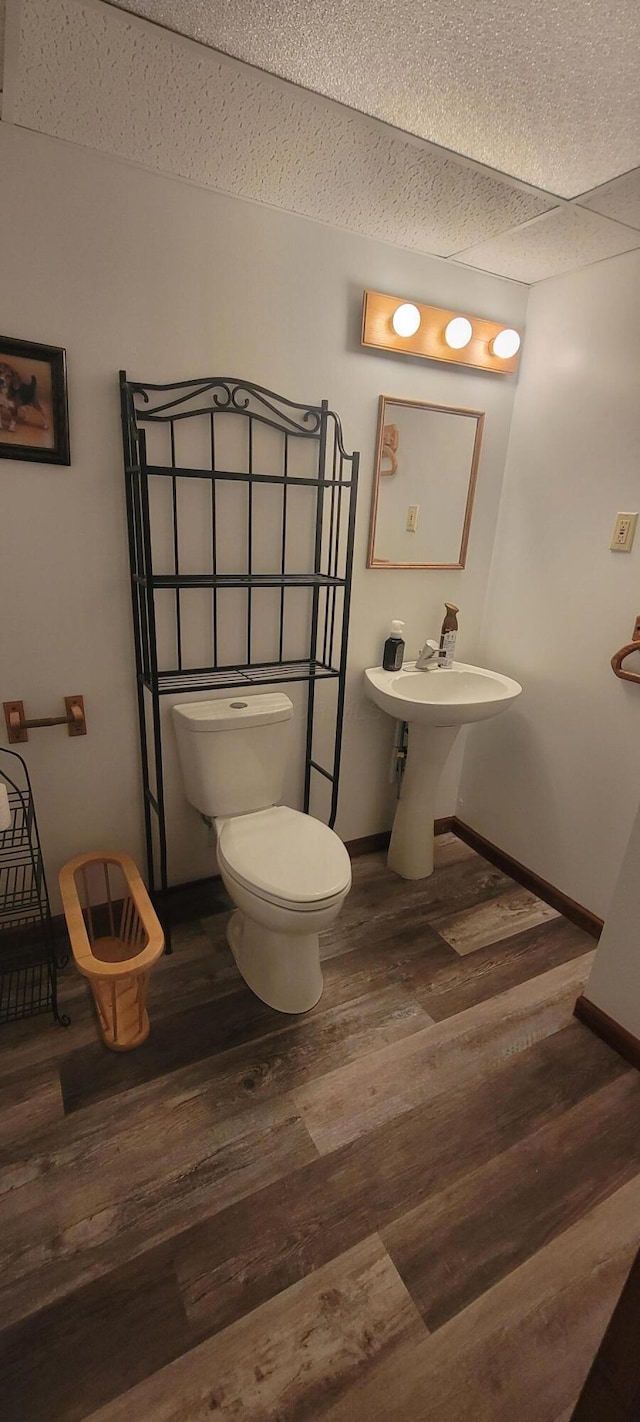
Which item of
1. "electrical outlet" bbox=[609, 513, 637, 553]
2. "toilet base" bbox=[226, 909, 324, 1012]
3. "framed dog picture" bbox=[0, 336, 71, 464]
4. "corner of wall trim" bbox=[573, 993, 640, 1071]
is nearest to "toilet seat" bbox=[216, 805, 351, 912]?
"toilet base" bbox=[226, 909, 324, 1012]

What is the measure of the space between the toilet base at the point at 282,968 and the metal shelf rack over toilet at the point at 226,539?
33 centimetres

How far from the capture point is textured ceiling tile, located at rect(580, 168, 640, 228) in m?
1.39

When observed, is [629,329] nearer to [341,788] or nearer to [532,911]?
[341,788]

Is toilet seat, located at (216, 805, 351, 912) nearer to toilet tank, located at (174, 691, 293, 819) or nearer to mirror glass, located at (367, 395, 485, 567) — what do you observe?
toilet tank, located at (174, 691, 293, 819)

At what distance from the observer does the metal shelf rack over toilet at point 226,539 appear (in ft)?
5.38

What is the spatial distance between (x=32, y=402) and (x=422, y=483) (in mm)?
1230

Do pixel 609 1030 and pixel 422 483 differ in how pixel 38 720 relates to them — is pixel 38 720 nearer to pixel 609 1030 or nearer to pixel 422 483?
pixel 422 483

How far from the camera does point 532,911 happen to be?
2.22 metres

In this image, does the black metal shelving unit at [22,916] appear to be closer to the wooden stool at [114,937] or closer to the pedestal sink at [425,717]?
the wooden stool at [114,937]

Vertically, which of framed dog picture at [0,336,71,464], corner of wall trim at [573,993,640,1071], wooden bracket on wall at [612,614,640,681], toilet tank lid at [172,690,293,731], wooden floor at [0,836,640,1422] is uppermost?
framed dog picture at [0,336,71,464]

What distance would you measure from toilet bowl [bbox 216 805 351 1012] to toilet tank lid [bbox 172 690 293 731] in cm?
30

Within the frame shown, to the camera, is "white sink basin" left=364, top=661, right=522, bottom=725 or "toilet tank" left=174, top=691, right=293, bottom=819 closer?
"toilet tank" left=174, top=691, right=293, bottom=819

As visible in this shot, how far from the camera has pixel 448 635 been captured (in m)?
2.21

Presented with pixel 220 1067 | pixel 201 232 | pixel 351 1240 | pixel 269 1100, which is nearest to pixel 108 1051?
pixel 220 1067
